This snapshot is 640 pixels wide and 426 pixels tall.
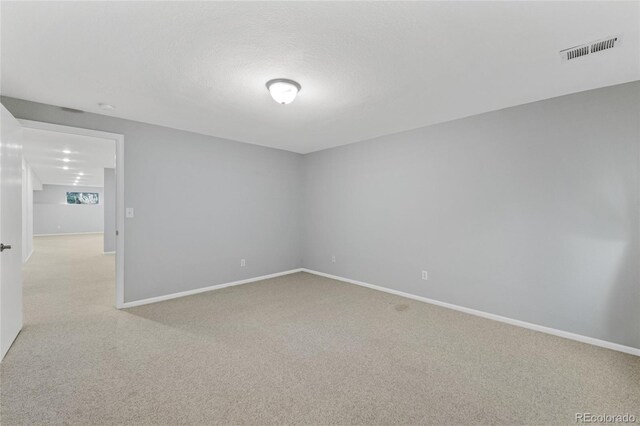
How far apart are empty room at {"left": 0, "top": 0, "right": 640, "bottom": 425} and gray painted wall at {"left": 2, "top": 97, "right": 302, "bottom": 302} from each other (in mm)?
31

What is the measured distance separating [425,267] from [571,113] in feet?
7.66

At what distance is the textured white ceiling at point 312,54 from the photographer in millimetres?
1707

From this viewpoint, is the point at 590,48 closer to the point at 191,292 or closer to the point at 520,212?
the point at 520,212

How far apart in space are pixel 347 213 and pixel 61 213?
47.3 ft

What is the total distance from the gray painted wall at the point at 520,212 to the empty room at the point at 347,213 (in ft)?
0.06

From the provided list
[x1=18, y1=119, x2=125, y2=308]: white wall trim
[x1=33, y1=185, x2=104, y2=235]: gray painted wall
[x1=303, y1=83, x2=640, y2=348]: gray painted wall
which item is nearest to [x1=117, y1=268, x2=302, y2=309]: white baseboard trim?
[x1=18, y1=119, x2=125, y2=308]: white wall trim

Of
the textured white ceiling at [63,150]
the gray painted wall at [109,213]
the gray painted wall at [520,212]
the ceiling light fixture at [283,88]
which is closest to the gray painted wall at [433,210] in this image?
the gray painted wall at [520,212]

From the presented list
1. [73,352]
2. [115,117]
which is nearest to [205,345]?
[73,352]

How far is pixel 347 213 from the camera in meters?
5.04

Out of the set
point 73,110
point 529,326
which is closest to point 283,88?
point 73,110

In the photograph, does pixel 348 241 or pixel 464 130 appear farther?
pixel 348 241

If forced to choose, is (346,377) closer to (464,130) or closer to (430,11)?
(430,11)

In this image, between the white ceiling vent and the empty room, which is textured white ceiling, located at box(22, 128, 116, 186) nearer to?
the empty room

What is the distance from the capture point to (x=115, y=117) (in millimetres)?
3637
